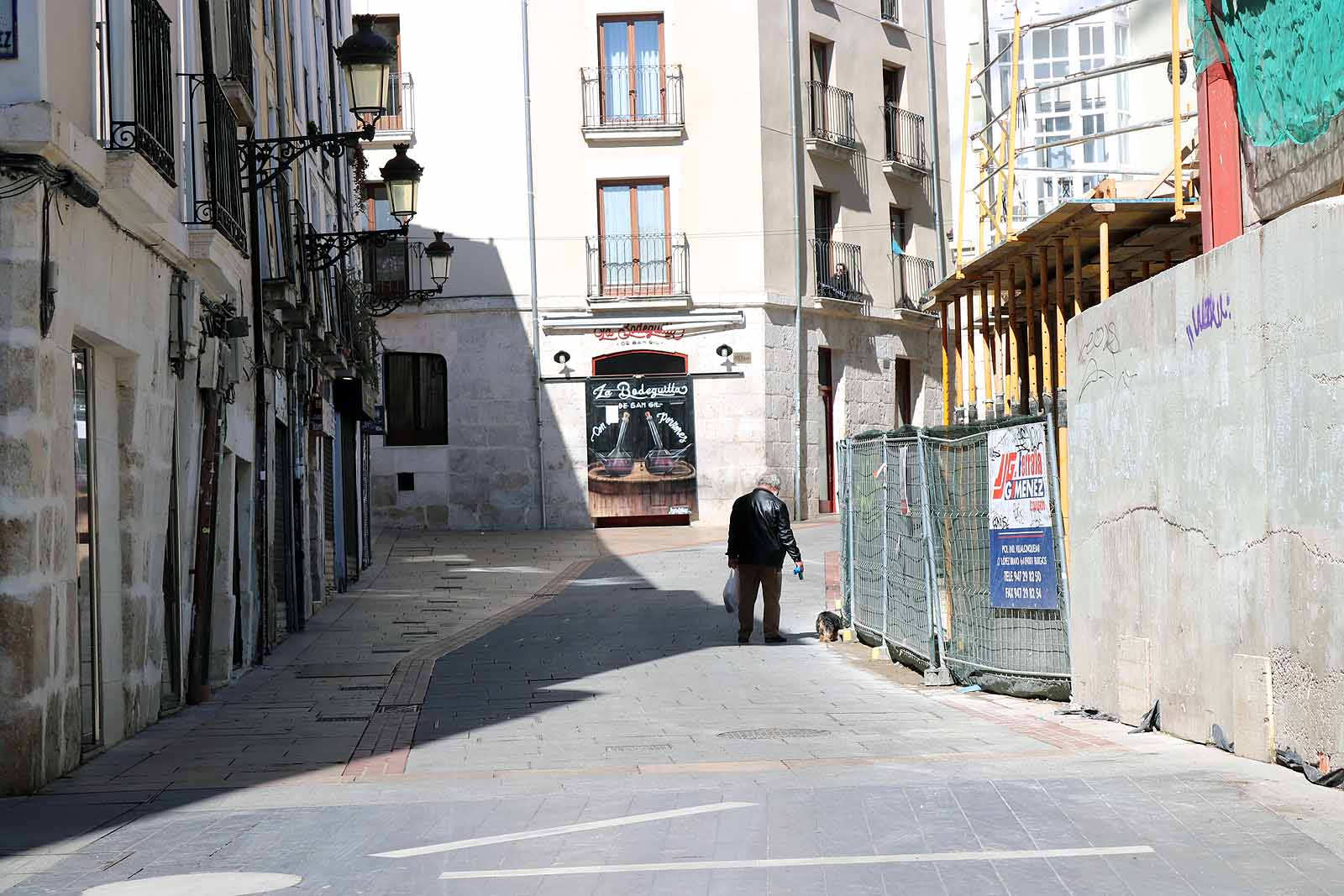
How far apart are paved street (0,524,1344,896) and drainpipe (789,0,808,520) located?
19.9 m

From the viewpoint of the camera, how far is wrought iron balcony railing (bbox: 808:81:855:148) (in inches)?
1384

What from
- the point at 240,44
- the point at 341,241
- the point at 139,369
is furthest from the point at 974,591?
the point at 341,241

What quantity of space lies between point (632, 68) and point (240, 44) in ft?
64.8

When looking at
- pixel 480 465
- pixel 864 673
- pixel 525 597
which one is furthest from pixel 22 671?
pixel 480 465

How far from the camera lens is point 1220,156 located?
10203 millimetres

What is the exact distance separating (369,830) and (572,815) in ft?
2.81

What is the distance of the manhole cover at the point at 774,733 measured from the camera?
32.7 ft

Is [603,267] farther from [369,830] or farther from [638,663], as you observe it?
[369,830]

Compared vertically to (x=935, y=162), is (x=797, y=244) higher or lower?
lower

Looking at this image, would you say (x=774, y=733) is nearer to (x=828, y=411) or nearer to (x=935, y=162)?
(x=828, y=411)

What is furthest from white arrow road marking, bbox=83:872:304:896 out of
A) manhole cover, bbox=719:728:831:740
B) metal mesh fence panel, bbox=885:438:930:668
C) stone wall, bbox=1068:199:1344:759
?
metal mesh fence panel, bbox=885:438:930:668

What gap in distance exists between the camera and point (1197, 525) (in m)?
8.90

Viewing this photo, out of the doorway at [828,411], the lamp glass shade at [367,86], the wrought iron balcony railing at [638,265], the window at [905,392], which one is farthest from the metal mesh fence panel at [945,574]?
the window at [905,392]

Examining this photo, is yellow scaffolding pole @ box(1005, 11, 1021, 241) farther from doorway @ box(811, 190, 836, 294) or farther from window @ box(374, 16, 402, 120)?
window @ box(374, 16, 402, 120)
